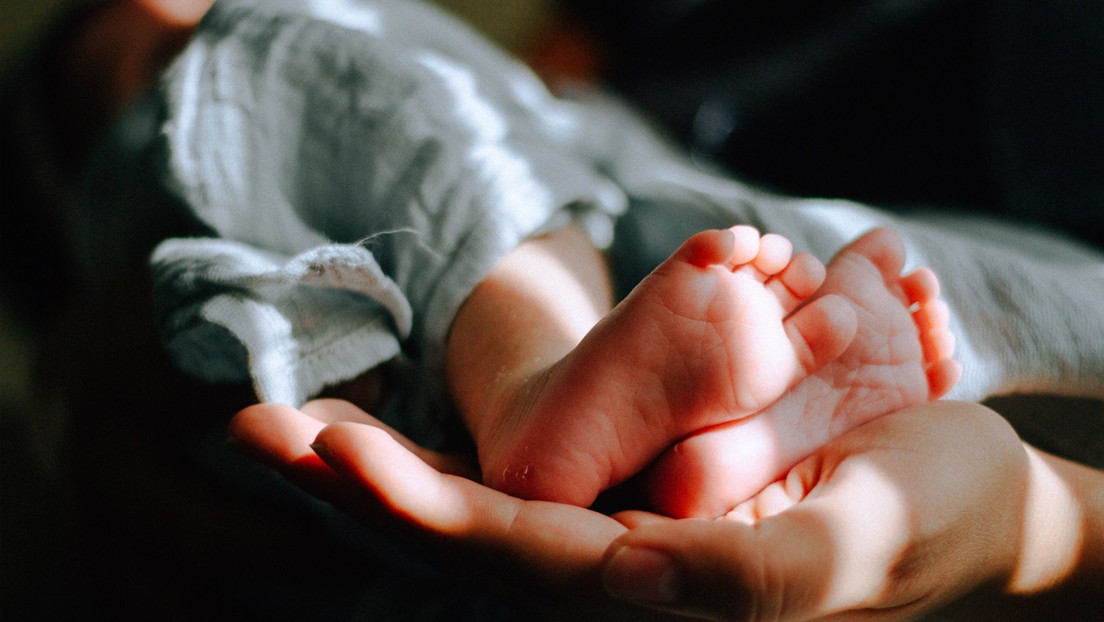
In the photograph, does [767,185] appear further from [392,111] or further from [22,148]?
[22,148]

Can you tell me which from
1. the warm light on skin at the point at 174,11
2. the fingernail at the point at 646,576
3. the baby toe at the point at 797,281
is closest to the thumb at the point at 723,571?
the fingernail at the point at 646,576

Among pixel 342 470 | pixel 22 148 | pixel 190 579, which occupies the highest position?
pixel 342 470

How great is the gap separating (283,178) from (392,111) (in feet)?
0.37

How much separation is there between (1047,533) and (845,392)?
0.13 metres

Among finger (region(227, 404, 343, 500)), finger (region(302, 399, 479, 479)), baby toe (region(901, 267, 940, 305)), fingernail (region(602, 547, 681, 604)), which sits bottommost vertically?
finger (region(302, 399, 479, 479))

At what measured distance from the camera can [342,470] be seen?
286mm

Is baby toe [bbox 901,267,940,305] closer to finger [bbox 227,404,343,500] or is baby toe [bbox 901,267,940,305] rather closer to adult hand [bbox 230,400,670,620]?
adult hand [bbox 230,400,670,620]

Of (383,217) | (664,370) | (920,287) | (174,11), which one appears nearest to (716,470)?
(664,370)

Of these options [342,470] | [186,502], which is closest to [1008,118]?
[342,470]

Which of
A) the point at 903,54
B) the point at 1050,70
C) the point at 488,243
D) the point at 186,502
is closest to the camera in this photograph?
the point at 488,243

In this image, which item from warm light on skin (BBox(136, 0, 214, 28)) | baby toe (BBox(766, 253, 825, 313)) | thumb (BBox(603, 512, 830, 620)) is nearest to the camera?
thumb (BBox(603, 512, 830, 620))

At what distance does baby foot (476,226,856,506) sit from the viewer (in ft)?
0.98

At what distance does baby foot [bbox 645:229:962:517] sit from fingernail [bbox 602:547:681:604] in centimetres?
7

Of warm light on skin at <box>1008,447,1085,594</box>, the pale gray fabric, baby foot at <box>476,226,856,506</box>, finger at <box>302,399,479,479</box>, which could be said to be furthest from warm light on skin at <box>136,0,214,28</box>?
warm light on skin at <box>1008,447,1085,594</box>
